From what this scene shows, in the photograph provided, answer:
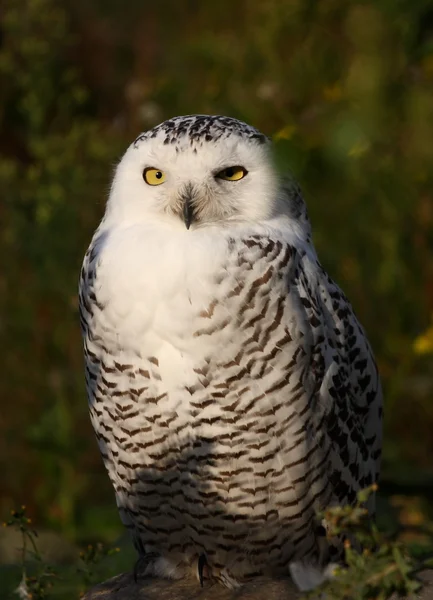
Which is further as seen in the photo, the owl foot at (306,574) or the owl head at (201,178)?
the owl foot at (306,574)

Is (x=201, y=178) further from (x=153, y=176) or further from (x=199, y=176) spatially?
(x=153, y=176)

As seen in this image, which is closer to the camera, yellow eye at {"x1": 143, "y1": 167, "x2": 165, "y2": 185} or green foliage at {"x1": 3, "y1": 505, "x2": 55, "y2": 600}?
green foliage at {"x1": 3, "y1": 505, "x2": 55, "y2": 600}

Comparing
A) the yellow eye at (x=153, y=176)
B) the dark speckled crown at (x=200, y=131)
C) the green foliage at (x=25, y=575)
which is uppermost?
the dark speckled crown at (x=200, y=131)

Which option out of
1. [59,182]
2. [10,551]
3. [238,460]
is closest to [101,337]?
[238,460]

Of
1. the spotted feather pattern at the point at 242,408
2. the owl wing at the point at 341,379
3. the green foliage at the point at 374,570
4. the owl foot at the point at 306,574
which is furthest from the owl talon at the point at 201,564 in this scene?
the green foliage at the point at 374,570

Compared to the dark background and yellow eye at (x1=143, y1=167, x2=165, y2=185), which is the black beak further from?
the dark background

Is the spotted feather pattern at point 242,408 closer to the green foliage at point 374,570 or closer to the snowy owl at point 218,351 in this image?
the snowy owl at point 218,351

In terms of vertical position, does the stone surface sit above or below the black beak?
below

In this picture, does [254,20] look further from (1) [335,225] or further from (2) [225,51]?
(1) [335,225]

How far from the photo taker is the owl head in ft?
7.37

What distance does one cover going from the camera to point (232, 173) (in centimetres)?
231

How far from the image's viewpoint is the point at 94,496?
4699 millimetres

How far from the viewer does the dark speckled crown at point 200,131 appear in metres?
2.26

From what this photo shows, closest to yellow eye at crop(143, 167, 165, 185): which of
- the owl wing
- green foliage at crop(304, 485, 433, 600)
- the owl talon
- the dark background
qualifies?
the owl wing
